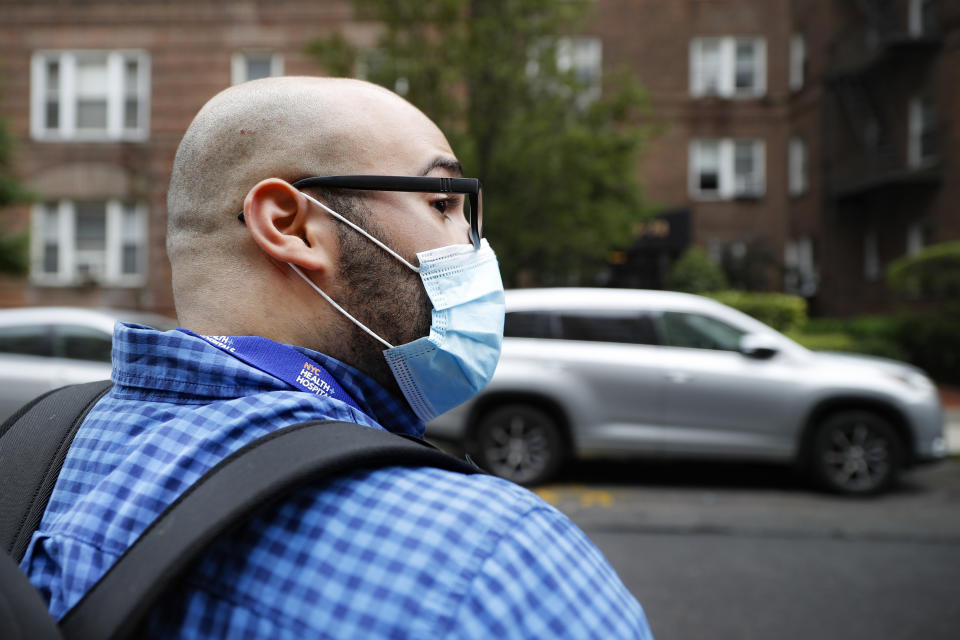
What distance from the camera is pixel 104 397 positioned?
122 centimetres

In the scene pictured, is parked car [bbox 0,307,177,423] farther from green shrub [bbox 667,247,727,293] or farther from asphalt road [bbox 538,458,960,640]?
green shrub [bbox 667,247,727,293]

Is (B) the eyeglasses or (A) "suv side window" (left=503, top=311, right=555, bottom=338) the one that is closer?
(B) the eyeglasses

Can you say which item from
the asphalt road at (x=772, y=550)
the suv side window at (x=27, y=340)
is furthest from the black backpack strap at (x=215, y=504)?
the suv side window at (x=27, y=340)

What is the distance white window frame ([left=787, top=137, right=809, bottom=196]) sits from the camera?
90.1 feet

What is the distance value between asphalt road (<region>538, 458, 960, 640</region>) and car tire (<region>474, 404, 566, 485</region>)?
0.25m

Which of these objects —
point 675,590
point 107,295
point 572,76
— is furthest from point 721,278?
point 675,590

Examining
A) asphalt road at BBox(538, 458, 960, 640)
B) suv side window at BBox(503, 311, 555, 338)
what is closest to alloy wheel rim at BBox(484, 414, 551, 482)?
asphalt road at BBox(538, 458, 960, 640)

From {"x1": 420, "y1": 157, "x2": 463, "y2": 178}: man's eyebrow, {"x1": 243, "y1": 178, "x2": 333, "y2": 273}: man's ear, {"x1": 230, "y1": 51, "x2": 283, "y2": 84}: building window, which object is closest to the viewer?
{"x1": 243, "y1": 178, "x2": 333, "y2": 273}: man's ear

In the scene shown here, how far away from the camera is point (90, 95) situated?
19.1 m

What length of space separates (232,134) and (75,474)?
1.77ft

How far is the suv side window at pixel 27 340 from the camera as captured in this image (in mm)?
8945

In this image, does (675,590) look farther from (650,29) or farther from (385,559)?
(650,29)

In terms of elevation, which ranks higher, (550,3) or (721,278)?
(550,3)

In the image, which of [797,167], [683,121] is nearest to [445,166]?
[683,121]
